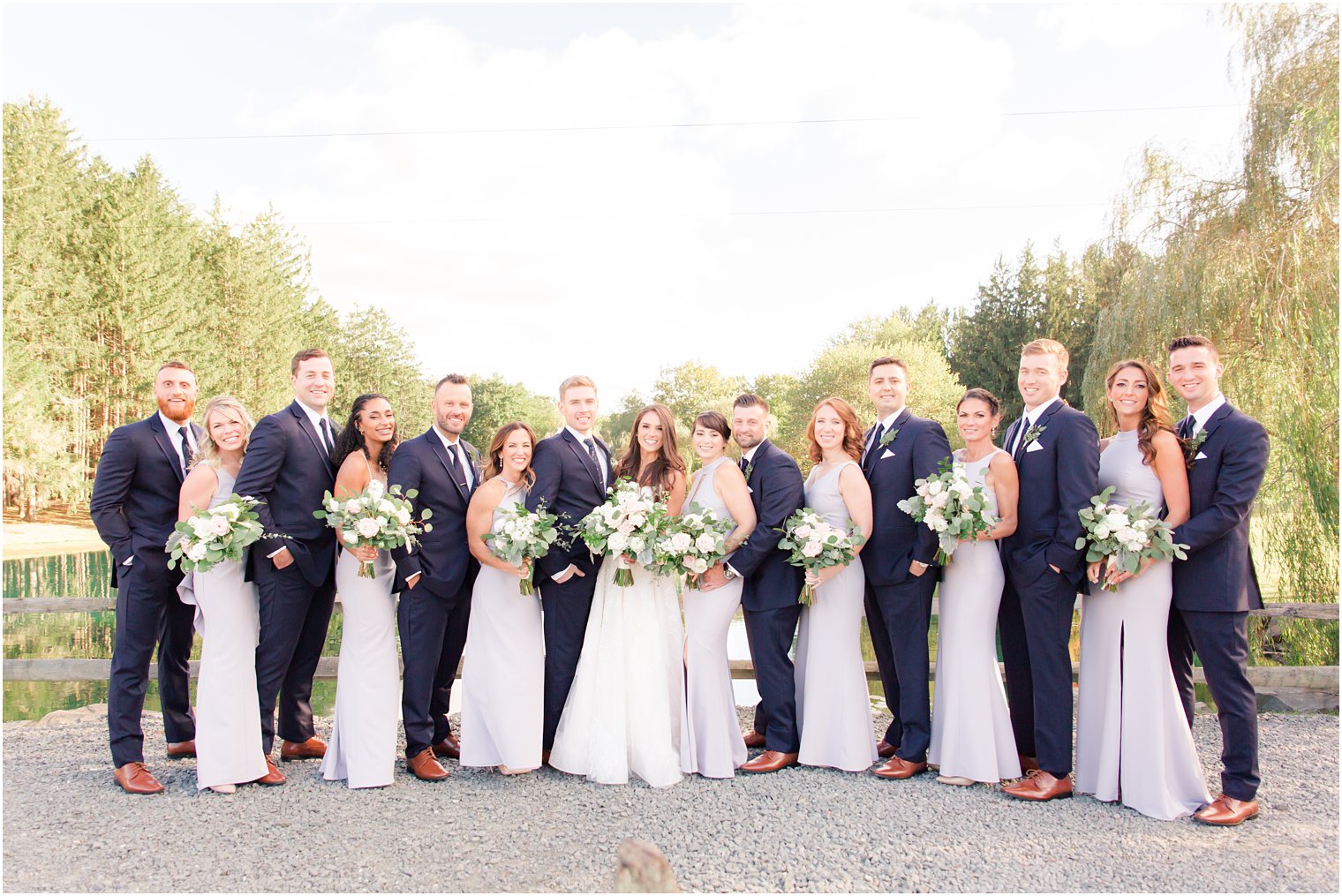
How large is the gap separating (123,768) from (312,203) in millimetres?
42319

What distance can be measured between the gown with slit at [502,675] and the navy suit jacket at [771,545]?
143 centimetres

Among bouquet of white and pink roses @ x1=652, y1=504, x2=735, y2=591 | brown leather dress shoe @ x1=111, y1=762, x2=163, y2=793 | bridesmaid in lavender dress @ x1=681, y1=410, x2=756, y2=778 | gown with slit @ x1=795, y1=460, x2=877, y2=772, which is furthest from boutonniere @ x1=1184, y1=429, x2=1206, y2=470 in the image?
brown leather dress shoe @ x1=111, y1=762, x2=163, y2=793

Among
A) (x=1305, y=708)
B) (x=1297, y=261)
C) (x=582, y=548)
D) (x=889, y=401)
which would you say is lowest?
(x=1305, y=708)

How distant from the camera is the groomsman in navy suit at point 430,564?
546cm

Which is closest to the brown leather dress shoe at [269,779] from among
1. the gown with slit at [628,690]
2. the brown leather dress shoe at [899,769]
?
the gown with slit at [628,690]

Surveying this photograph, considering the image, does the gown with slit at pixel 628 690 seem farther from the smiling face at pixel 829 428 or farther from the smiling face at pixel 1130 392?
the smiling face at pixel 1130 392

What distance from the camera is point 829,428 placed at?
18.6 ft

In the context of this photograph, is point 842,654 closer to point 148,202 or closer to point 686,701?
point 686,701

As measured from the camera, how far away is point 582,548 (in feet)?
18.4

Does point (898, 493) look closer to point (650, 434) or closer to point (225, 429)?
point (650, 434)

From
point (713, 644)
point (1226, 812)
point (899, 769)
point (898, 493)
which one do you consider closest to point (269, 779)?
point (713, 644)

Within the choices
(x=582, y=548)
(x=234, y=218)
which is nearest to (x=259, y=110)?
(x=234, y=218)

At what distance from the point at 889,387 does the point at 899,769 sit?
2.48m

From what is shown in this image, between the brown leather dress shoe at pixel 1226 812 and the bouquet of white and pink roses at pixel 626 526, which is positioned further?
the bouquet of white and pink roses at pixel 626 526
